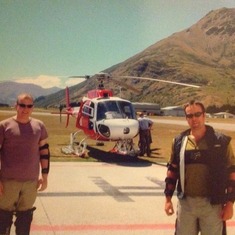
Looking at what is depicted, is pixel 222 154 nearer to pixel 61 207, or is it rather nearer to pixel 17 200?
pixel 17 200

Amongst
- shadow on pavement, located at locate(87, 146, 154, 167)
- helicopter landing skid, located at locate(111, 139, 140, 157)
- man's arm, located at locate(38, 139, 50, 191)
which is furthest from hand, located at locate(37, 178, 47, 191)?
helicopter landing skid, located at locate(111, 139, 140, 157)

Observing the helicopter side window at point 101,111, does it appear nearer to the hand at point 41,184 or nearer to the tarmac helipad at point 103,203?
the tarmac helipad at point 103,203

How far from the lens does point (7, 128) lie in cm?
498

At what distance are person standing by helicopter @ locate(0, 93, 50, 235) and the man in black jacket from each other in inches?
74.4

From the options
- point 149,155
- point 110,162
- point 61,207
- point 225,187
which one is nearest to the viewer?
point 225,187

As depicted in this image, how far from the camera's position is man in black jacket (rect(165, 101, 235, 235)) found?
406 centimetres

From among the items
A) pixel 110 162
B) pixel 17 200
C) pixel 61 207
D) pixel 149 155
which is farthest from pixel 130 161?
pixel 17 200

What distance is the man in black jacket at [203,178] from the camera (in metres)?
4.06

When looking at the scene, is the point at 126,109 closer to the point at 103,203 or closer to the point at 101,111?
the point at 101,111

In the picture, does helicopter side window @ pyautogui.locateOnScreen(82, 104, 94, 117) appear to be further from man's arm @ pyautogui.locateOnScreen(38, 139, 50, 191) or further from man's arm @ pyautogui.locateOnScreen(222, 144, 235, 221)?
man's arm @ pyautogui.locateOnScreen(222, 144, 235, 221)

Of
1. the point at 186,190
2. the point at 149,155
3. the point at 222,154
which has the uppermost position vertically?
the point at 222,154

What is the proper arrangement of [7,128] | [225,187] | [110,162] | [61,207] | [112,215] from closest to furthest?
[225,187], [7,128], [112,215], [61,207], [110,162]

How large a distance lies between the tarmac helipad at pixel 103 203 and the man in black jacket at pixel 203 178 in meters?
2.42

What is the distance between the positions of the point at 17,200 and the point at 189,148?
2280mm
